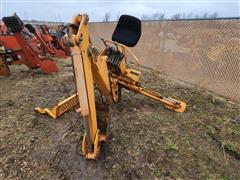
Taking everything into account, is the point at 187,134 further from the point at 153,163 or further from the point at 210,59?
the point at 210,59

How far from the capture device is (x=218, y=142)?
2.97 metres

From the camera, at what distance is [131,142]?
9.24 ft

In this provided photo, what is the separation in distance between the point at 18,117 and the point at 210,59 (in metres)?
4.23

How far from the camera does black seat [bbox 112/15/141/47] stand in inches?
137

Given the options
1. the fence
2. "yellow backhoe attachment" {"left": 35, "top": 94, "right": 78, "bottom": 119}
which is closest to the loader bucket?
"yellow backhoe attachment" {"left": 35, "top": 94, "right": 78, "bottom": 119}

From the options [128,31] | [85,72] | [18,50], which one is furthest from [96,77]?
[18,50]

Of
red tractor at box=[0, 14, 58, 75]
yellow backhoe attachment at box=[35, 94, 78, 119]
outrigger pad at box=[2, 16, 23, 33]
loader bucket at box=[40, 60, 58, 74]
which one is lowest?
Answer: loader bucket at box=[40, 60, 58, 74]

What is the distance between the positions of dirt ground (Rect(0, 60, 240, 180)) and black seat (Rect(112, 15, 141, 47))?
1.19 m

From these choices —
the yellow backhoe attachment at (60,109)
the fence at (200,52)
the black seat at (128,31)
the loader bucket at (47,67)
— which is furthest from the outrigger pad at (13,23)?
the fence at (200,52)

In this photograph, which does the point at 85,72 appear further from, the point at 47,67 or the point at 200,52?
the point at 47,67

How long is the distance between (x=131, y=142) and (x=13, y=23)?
416cm

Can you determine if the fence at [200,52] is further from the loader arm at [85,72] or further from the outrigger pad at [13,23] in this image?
the outrigger pad at [13,23]

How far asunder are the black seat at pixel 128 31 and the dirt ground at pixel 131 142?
1187mm

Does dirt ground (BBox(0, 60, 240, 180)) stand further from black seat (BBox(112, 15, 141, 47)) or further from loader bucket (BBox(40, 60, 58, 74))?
loader bucket (BBox(40, 60, 58, 74))
